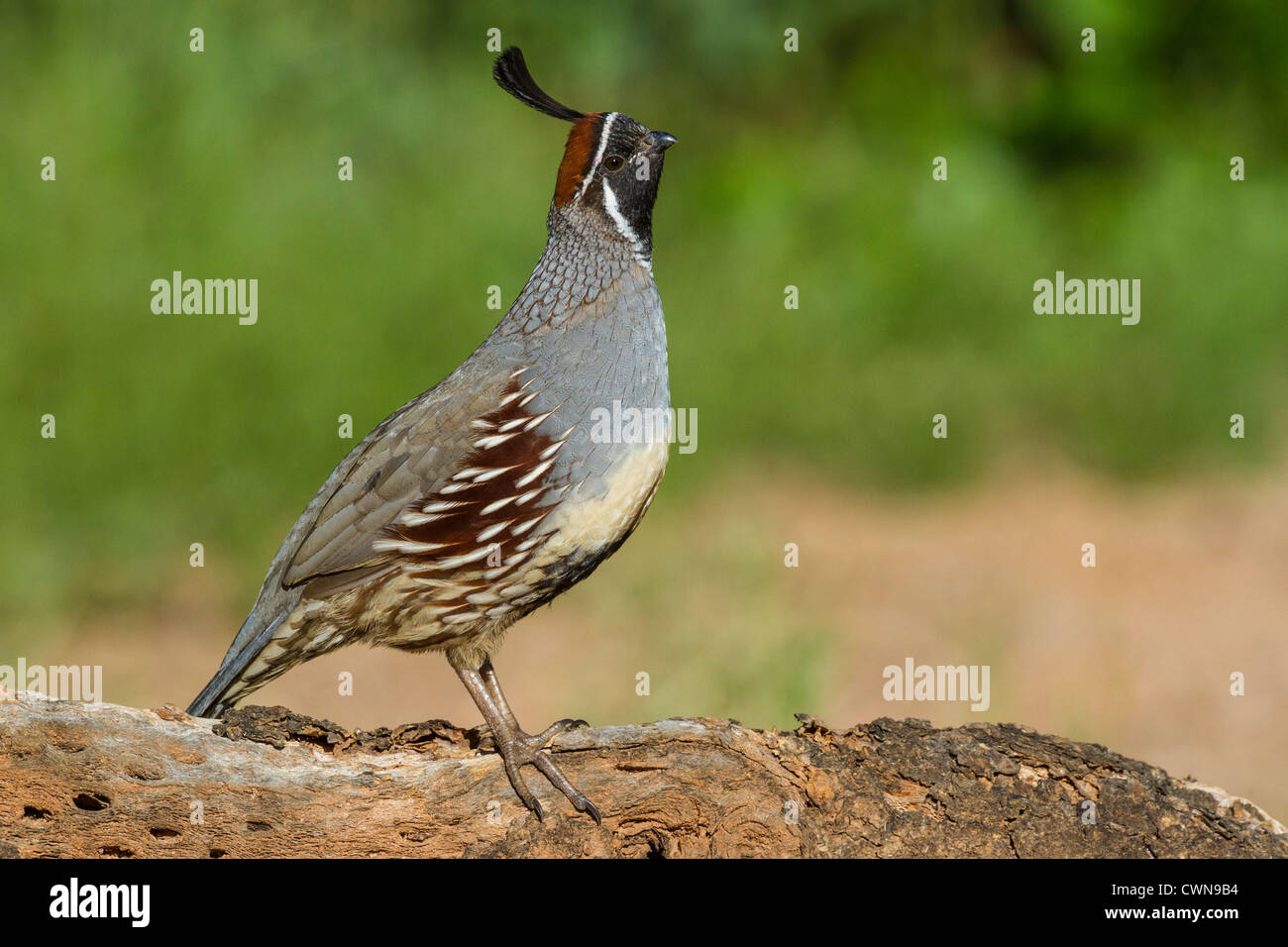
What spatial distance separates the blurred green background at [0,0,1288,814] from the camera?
23.5ft

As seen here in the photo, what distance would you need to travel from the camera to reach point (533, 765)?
363cm

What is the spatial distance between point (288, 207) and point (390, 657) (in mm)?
2720

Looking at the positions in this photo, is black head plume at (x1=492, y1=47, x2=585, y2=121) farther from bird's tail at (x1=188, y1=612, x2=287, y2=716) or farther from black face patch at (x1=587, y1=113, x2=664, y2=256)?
bird's tail at (x1=188, y1=612, x2=287, y2=716)

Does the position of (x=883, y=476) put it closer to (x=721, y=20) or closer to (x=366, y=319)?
(x=366, y=319)

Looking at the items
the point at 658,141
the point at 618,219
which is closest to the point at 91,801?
the point at 618,219

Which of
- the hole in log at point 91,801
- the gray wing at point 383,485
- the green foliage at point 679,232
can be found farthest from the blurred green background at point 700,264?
the hole in log at point 91,801

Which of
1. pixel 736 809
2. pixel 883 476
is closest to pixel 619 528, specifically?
pixel 736 809

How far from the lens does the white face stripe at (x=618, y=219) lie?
13.4 ft

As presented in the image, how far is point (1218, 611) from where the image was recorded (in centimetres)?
724

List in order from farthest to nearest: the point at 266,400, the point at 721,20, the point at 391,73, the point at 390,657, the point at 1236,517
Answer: the point at 721,20 → the point at 391,73 → the point at 1236,517 → the point at 266,400 → the point at 390,657

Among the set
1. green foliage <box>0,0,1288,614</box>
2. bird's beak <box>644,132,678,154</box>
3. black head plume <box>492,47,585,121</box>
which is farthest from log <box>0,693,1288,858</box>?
green foliage <box>0,0,1288,614</box>

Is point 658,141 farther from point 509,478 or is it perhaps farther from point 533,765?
point 533,765

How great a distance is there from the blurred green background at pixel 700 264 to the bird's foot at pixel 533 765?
221cm

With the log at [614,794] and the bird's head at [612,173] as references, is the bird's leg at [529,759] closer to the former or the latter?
the log at [614,794]
